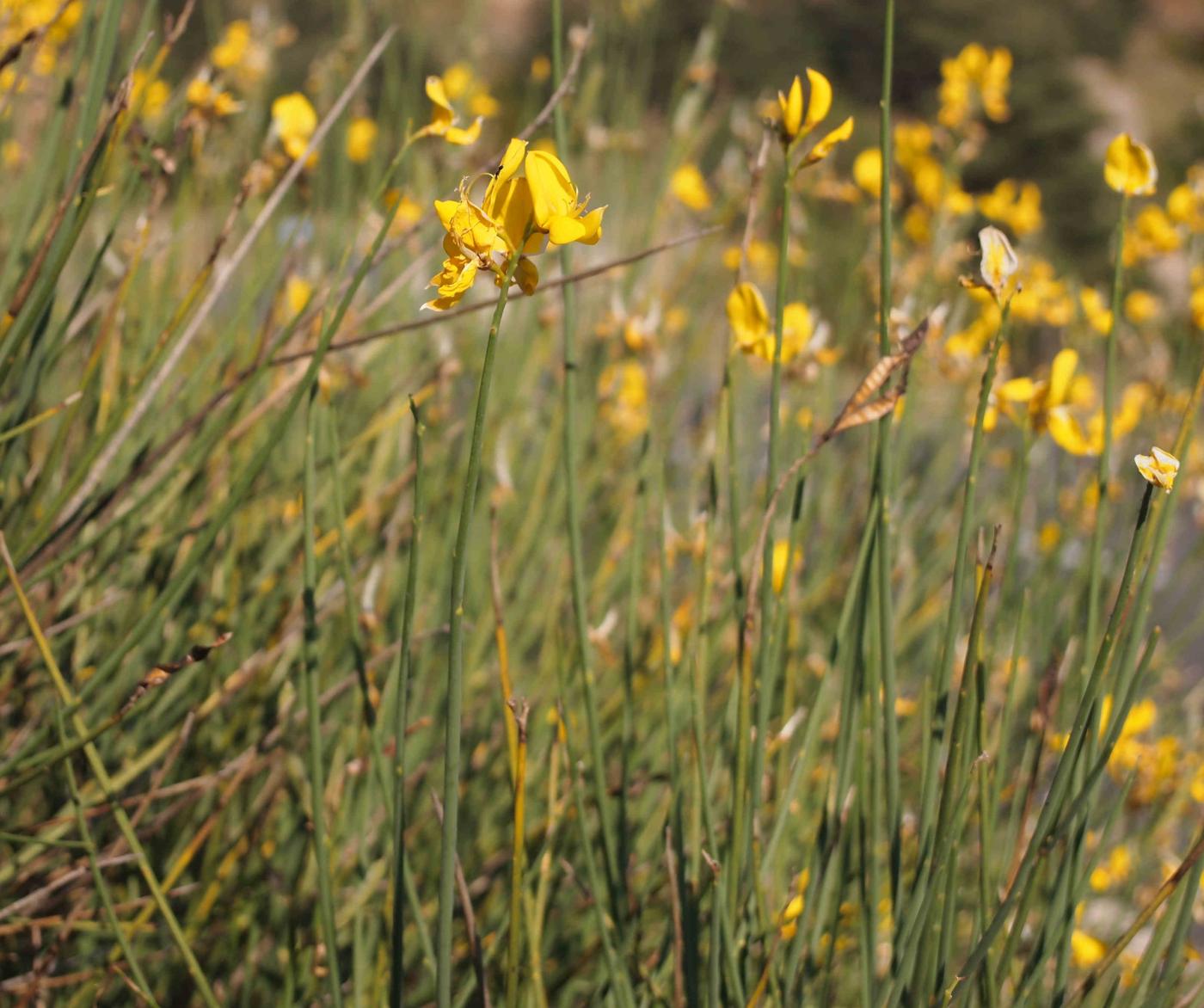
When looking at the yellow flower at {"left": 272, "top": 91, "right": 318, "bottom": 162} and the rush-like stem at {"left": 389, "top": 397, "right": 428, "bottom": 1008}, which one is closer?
the rush-like stem at {"left": 389, "top": 397, "right": 428, "bottom": 1008}

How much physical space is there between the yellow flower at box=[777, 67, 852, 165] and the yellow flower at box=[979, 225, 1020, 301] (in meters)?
0.08

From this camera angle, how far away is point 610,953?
49 centimetres

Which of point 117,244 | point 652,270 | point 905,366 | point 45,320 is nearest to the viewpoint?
point 905,366

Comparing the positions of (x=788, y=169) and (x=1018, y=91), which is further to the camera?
(x=1018, y=91)

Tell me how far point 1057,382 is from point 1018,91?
28.2 feet

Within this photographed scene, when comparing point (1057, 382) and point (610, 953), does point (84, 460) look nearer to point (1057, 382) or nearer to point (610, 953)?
point (610, 953)

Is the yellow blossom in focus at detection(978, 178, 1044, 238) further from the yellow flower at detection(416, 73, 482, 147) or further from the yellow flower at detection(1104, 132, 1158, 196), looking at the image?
the yellow flower at detection(416, 73, 482, 147)

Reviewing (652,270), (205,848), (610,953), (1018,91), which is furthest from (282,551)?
(1018,91)

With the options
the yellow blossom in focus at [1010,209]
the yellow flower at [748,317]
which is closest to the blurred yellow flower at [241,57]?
the yellow flower at [748,317]

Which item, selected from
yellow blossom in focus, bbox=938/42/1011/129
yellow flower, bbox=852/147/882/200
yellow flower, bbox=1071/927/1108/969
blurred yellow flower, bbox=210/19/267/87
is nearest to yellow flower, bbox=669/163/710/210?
yellow flower, bbox=852/147/882/200

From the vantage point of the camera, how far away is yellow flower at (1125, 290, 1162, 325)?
205cm

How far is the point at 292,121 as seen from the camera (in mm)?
744

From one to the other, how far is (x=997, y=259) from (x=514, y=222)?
9.2 inches

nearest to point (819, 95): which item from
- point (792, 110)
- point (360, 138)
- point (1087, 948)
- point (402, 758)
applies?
point (792, 110)
